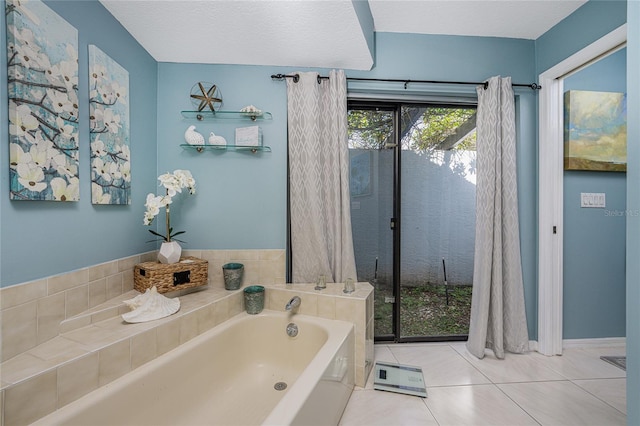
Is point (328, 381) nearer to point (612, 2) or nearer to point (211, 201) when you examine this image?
Answer: point (211, 201)

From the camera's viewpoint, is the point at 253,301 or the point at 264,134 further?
the point at 264,134

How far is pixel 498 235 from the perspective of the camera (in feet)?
6.24

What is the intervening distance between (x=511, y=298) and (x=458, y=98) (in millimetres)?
1625

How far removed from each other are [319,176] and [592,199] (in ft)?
7.19

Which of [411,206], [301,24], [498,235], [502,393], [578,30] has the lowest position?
[502,393]

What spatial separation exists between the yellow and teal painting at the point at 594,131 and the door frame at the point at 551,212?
0.07 metres

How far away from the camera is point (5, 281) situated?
94cm

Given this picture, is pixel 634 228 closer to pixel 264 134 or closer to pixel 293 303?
pixel 293 303

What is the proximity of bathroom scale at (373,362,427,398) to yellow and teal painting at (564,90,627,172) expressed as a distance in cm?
195

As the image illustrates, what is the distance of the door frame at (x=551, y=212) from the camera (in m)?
1.95

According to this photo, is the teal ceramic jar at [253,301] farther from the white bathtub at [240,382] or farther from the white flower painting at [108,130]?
the white flower painting at [108,130]

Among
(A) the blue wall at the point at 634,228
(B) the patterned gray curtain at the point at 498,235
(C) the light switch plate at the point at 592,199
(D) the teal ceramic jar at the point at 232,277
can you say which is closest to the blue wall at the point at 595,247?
(C) the light switch plate at the point at 592,199

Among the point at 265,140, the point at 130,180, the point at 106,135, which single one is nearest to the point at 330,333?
the point at 265,140

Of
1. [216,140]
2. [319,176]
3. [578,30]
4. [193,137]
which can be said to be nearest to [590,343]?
[578,30]
